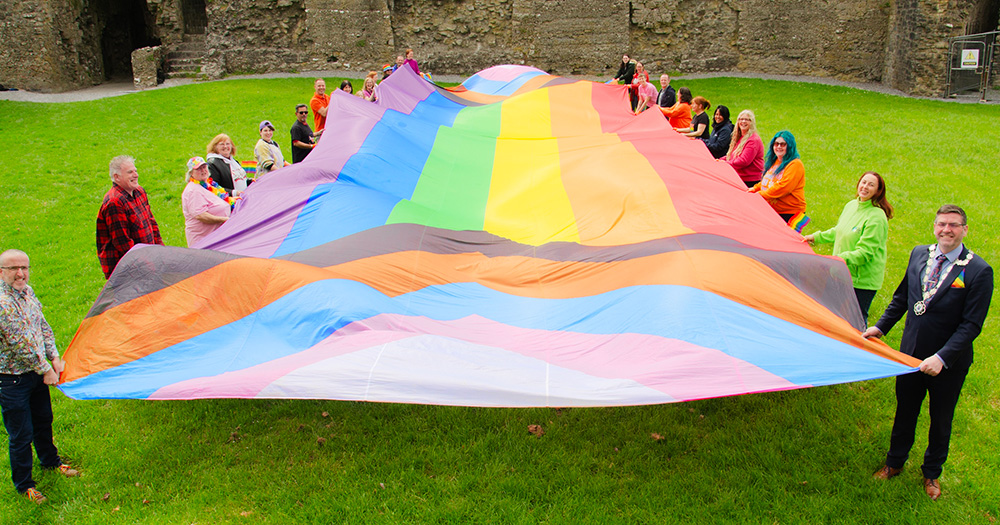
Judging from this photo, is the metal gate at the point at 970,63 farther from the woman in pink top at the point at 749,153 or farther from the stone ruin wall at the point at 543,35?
the woman in pink top at the point at 749,153

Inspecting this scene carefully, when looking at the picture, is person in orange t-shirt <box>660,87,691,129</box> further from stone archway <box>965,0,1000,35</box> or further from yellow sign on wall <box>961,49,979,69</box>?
stone archway <box>965,0,1000,35</box>

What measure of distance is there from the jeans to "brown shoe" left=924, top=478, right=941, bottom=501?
5156 millimetres

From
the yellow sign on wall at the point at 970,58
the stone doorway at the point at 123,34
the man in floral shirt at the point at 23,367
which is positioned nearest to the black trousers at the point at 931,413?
the man in floral shirt at the point at 23,367

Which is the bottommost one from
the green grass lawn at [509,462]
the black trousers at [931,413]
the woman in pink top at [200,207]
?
the green grass lawn at [509,462]

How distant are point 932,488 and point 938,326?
984 millimetres

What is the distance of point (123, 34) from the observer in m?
21.8

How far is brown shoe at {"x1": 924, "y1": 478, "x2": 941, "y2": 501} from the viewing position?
147 inches

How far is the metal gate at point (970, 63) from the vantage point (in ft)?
55.1

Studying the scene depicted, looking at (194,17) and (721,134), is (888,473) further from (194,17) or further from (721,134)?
(194,17)

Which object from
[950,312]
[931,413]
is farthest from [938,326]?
[931,413]

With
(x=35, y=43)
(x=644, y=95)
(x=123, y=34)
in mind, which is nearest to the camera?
(x=644, y=95)

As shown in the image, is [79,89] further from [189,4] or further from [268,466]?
[268,466]

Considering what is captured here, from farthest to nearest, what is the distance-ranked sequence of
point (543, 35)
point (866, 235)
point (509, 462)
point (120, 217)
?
1. point (543, 35)
2. point (120, 217)
3. point (866, 235)
4. point (509, 462)

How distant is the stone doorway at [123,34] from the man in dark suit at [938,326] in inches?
897
